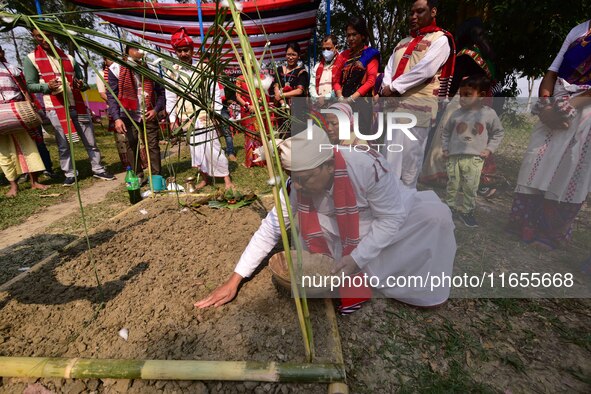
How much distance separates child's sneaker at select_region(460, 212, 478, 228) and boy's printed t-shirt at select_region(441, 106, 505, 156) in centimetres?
57

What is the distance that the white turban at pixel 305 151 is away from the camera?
1.30m

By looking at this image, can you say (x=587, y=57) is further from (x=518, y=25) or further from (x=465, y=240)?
(x=518, y=25)

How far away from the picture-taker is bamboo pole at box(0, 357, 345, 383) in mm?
1057

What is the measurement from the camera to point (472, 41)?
303 cm

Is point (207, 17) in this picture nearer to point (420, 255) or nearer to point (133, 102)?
point (133, 102)

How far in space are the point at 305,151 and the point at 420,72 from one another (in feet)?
4.99

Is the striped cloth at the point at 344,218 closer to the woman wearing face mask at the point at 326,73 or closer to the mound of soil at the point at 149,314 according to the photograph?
the mound of soil at the point at 149,314

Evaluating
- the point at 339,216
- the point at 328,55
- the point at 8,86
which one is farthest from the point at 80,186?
the point at 339,216

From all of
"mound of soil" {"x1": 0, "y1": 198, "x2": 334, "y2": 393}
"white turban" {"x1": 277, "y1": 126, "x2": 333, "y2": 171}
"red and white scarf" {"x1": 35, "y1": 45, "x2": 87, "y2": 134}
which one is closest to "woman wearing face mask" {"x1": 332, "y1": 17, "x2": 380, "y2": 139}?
"white turban" {"x1": 277, "y1": 126, "x2": 333, "y2": 171}

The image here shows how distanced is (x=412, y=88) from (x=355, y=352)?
6.59ft

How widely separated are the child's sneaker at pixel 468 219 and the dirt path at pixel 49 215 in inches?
153

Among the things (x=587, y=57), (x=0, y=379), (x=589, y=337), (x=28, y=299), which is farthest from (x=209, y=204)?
(x=587, y=57)

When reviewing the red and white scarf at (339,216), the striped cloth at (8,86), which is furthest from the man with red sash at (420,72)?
the striped cloth at (8,86)

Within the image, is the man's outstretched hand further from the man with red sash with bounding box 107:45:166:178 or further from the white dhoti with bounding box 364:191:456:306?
the man with red sash with bounding box 107:45:166:178
